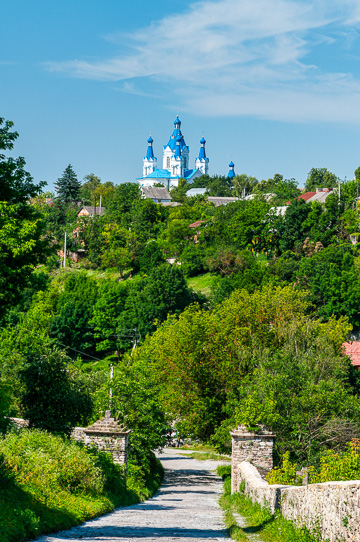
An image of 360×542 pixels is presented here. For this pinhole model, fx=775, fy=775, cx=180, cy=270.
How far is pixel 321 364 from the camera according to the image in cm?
3616

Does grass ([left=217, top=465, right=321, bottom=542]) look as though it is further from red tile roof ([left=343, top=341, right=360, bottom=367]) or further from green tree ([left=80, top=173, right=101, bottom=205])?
green tree ([left=80, top=173, right=101, bottom=205])

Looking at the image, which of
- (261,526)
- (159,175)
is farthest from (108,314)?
(159,175)

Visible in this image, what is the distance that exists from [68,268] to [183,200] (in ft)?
148

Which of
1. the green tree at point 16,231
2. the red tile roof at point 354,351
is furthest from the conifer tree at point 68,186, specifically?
the green tree at point 16,231

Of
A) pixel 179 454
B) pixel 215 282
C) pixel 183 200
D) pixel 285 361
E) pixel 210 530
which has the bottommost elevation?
pixel 179 454

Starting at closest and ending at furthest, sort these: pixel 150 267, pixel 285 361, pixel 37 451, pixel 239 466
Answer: pixel 37 451 → pixel 239 466 → pixel 285 361 → pixel 150 267

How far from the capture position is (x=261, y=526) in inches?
524

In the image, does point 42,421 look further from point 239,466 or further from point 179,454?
point 179,454

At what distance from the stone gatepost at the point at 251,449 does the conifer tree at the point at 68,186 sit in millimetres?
124545

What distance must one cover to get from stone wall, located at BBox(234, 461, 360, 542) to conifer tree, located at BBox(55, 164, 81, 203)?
430 feet

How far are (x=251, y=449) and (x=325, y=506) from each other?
10.5 m

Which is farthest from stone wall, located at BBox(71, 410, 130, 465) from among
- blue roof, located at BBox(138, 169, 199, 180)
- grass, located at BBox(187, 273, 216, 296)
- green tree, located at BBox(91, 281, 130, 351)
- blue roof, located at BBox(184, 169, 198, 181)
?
blue roof, located at BBox(184, 169, 198, 181)

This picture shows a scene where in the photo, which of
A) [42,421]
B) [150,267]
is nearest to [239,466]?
[42,421]

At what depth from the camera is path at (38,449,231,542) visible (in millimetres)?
12516
